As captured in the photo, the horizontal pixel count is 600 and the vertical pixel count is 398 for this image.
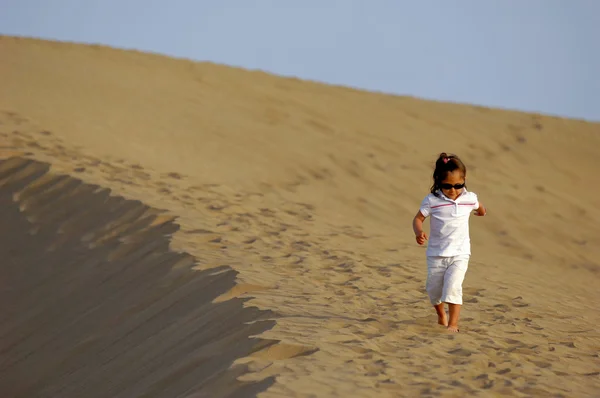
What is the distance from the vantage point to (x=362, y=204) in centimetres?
1291

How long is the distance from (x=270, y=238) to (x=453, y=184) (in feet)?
10.6

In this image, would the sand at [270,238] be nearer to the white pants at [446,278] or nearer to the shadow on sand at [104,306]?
the shadow on sand at [104,306]

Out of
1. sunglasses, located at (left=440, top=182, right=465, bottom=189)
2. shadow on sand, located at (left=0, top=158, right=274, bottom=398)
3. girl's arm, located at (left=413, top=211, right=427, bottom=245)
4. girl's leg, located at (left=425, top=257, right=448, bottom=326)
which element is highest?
sunglasses, located at (left=440, top=182, right=465, bottom=189)

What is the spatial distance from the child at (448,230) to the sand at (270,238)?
266mm

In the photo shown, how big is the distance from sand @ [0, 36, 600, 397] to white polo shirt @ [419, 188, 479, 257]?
21.0 inches

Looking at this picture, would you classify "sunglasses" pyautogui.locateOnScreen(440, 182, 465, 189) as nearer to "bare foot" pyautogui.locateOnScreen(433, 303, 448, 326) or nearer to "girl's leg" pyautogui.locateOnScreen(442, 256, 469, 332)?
"girl's leg" pyautogui.locateOnScreen(442, 256, 469, 332)

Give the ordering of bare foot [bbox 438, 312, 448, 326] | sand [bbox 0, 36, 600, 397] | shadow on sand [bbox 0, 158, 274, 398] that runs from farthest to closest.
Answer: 1. bare foot [bbox 438, 312, 448, 326]
2. shadow on sand [bbox 0, 158, 274, 398]
3. sand [bbox 0, 36, 600, 397]

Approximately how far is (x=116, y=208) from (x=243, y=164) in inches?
182

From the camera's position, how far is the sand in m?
5.52

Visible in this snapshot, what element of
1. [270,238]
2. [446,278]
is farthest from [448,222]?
[270,238]

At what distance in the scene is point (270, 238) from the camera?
9.08 m

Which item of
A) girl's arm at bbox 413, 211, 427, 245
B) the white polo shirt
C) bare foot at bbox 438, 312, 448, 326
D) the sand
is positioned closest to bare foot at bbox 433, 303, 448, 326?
bare foot at bbox 438, 312, 448, 326

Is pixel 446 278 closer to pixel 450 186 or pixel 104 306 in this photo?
pixel 450 186

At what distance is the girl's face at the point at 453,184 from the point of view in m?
6.10
